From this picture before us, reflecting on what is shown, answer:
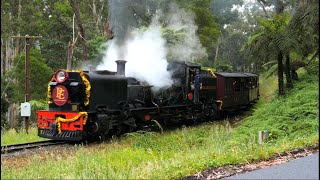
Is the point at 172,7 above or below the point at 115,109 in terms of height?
above

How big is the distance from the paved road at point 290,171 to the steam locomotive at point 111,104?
571 centimetres

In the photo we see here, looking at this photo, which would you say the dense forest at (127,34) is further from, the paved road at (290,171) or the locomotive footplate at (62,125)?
the paved road at (290,171)

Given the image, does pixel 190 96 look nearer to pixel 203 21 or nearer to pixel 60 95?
pixel 60 95

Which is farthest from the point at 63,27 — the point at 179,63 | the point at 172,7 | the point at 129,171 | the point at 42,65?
the point at 129,171

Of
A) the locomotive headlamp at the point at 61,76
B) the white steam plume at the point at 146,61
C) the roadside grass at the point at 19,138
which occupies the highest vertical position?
the white steam plume at the point at 146,61

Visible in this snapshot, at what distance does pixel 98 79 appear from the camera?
1109cm

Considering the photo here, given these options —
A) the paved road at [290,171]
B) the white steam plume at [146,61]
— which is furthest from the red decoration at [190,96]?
the paved road at [290,171]

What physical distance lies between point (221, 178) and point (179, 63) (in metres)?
9.08

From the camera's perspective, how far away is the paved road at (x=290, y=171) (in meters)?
5.47

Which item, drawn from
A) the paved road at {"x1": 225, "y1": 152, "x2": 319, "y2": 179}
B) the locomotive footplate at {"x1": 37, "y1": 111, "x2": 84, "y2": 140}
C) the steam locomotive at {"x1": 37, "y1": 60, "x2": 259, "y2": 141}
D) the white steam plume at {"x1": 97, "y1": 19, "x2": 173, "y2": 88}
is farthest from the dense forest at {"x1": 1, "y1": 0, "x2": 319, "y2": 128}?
the paved road at {"x1": 225, "y1": 152, "x2": 319, "y2": 179}

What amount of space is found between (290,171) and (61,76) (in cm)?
707

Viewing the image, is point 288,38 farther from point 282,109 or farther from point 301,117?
point 301,117

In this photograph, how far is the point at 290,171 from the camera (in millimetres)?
5730

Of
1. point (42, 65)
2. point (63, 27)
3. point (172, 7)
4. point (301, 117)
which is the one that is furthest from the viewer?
point (63, 27)
